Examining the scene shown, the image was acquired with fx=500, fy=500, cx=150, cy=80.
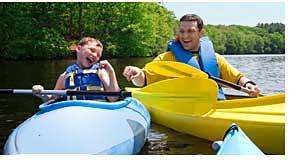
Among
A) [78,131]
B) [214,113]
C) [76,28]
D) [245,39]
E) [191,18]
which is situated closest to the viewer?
[78,131]

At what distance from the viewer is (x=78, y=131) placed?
1.62 meters

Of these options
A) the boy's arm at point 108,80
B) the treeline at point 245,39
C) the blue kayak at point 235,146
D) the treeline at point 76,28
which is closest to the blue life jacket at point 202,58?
the treeline at point 245,39

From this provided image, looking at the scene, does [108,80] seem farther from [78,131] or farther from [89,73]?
[78,131]

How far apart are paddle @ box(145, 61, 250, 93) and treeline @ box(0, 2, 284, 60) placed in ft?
1.40

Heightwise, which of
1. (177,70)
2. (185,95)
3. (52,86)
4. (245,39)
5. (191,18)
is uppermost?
(191,18)

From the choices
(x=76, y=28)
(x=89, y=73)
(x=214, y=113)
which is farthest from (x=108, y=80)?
(x=76, y=28)

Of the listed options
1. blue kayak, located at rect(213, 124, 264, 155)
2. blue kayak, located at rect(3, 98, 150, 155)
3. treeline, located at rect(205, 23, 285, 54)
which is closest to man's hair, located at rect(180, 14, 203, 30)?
treeline, located at rect(205, 23, 285, 54)

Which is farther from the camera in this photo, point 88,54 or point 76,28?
point 76,28

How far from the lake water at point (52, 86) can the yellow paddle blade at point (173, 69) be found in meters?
0.28

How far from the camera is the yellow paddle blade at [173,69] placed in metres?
2.15

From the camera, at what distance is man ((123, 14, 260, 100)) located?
2373mm

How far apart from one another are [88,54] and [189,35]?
25.0 inches

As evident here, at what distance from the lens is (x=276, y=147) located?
1.90 m
